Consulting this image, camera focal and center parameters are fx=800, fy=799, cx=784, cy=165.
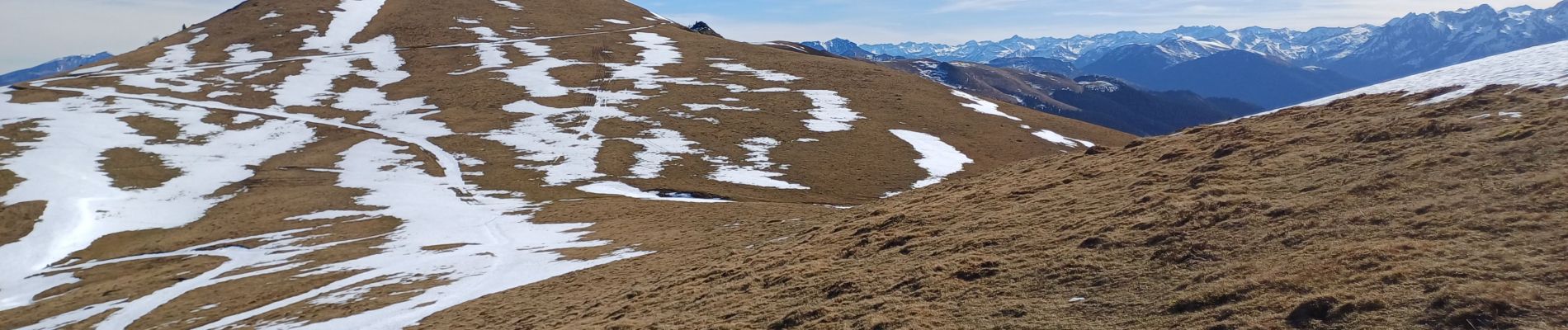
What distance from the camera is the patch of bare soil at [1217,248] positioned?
10852 millimetres

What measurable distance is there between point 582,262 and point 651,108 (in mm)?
49011

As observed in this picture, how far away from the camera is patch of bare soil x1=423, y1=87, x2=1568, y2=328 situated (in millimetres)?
10852

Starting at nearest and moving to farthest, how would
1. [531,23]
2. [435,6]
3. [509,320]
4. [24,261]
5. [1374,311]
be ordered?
[1374,311]
[509,320]
[24,261]
[531,23]
[435,6]

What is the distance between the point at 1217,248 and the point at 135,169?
236 feet

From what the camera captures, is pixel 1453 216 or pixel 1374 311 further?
pixel 1453 216

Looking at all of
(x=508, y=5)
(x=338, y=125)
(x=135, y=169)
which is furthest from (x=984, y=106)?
(x=508, y=5)

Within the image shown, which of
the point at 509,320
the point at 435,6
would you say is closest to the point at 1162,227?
the point at 509,320

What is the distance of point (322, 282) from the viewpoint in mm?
32094

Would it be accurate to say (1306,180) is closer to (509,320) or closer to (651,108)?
(509,320)

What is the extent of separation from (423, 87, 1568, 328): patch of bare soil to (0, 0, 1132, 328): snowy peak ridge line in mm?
11888

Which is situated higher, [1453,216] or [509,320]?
[1453,216]

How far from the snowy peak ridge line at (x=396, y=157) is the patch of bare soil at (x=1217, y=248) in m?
11.9

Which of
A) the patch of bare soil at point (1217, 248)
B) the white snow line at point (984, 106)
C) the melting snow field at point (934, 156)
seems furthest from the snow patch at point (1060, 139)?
the patch of bare soil at point (1217, 248)

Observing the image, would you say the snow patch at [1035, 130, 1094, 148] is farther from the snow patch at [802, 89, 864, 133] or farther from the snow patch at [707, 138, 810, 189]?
the snow patch at [707, 138, 810, 189]
